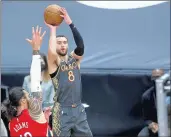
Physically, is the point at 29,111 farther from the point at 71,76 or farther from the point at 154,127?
the point at 154,127

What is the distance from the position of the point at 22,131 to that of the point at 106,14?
3979 millimetres

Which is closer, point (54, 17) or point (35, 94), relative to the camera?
point (35, 94)

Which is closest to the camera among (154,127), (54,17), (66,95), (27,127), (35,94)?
(27,127)

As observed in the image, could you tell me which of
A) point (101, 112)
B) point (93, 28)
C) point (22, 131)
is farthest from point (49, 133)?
point (93, 28)

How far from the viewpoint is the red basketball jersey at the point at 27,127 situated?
5438 millimetres

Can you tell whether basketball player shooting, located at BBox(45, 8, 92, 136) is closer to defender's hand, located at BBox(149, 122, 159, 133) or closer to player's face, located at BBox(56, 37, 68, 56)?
player's face, located at BBox(56, 37, 68, 56)

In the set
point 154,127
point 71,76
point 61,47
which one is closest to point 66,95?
point 71,76

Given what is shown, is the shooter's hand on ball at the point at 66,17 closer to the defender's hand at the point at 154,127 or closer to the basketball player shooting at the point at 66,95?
the basketball player shooting at the point at 66,95

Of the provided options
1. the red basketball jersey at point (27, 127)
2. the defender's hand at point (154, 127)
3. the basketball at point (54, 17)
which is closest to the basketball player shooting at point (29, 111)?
the red basketball jersey at point (27, 127)

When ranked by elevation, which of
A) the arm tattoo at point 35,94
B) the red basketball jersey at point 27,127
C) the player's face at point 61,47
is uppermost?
the player's face at point 61,47

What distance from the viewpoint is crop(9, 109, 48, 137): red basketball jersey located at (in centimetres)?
544

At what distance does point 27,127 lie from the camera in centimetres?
547

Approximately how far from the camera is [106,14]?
9102mm

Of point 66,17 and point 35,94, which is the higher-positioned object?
point 66,17
